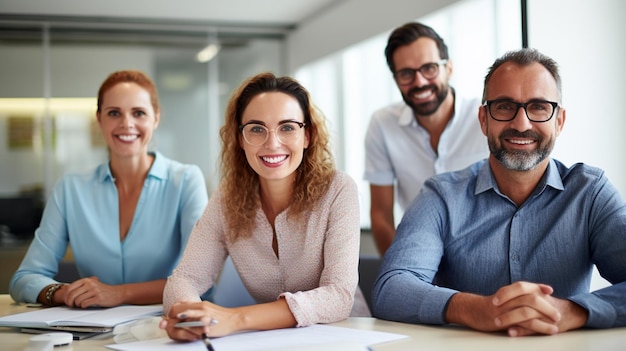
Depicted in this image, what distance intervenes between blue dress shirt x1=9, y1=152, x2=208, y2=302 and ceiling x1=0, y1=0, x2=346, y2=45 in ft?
15.1

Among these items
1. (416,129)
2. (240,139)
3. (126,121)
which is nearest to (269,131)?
(240,139)

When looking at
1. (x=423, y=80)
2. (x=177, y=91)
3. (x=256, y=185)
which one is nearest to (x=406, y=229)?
Result: (x=256, y=185)

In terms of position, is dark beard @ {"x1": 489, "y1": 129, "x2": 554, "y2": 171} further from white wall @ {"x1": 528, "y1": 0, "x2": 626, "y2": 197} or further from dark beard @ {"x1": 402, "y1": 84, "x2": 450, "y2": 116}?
white wall @ {"x1": 528, "y1": 0, "x2": 626, "y2": 197}

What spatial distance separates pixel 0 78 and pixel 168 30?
1943 millimetres

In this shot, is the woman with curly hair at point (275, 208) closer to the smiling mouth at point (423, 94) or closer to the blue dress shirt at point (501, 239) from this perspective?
the blue dress shirt at point (501, 239)

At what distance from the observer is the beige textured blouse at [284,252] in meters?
2.23

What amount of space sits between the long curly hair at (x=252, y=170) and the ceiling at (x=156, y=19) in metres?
4.94

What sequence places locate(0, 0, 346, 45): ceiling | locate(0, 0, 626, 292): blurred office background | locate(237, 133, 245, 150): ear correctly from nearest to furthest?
locate(237, 133, 245, 150): ear
locate(0, 0, 626, 292): blurred office background
locate(0, 0, 346, 45): ceiling

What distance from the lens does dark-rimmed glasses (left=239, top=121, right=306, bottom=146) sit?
7.81 ft

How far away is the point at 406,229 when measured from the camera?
230 cm

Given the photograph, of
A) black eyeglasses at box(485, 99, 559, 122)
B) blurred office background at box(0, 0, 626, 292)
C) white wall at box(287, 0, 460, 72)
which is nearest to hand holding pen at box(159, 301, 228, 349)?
black eyeglasses at box(485, 99, 559, 122)

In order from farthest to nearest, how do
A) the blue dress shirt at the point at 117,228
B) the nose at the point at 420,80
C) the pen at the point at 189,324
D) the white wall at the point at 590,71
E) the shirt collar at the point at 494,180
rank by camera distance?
the white wall at the point at 590,71 < the nose at the point at 420,80 < the blue dress shirt at the point at 117,228 < the shirt collar at the point at 494,180 < the pen at the point at 189,324

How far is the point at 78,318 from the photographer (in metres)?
2.11

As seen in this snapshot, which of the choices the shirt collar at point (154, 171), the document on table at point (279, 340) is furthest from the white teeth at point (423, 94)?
the document on table at point (279, 340)
